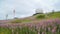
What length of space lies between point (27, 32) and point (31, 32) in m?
0.34

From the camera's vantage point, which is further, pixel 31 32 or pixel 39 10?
pixel 39 10

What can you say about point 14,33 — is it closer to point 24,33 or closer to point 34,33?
point 24,33

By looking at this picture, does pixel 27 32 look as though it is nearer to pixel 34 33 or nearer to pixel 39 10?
pixel 34 33

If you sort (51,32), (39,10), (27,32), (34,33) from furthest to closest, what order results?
(39,10), (27,32), (34,33), (51,32)

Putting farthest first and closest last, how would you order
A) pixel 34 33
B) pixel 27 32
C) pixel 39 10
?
pixel 39 10 → pixel 27 32 → pixel 34 33

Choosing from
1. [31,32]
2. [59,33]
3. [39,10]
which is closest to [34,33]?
[31,32]

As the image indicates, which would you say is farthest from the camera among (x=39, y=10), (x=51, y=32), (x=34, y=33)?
(x=39, y=10)

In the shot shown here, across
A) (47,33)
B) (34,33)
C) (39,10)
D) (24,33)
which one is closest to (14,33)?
(24,33)

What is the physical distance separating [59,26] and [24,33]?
5.25ft

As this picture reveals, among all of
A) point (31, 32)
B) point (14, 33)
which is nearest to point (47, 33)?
point (31, 32)

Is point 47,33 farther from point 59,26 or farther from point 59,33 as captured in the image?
point 59,26

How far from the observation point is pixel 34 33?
27.9 ft

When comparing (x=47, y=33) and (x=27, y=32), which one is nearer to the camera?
(x=47, y=33)

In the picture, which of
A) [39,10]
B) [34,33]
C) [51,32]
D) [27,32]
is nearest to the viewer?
[51,32]
